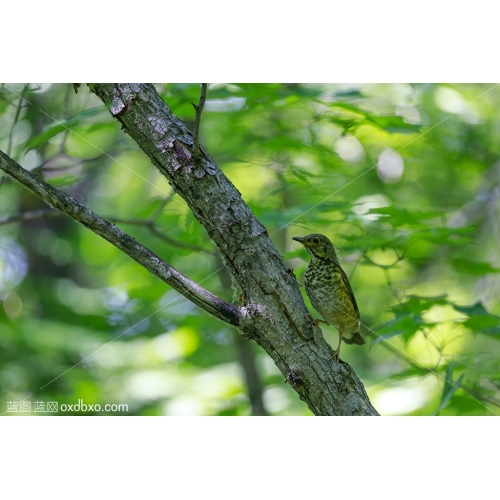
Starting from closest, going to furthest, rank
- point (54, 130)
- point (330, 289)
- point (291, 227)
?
point (330, 289)
point (291, 227)
point (54, 130)

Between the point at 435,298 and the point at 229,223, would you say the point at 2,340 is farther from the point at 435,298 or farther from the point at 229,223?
the point at 435,298

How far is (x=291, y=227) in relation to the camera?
249 cm

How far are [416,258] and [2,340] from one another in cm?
184

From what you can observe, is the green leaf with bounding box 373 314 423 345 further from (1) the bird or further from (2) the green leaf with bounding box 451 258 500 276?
(2) the green leaf with bounding box 451 258 500 276

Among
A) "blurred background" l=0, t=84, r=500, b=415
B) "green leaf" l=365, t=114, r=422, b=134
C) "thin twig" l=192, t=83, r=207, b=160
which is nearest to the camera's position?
"thin twig" l=192, t=83, r=207, b=160

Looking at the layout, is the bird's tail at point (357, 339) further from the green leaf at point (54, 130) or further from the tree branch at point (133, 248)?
the green leaf at point (54, 130)

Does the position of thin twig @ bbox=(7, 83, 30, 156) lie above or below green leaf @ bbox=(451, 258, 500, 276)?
above

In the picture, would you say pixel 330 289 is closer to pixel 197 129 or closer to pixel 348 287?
pixel 348 287

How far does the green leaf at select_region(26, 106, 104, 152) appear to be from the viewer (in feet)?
8.27

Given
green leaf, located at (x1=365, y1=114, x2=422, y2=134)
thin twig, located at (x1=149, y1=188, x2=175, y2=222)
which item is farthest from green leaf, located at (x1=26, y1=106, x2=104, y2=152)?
green leaf, located at (x1=365, y1=114, x2=422, y2=134)

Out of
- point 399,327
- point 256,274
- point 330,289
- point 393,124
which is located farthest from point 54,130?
point 399,327

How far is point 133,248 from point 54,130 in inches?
38.4

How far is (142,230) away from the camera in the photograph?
270 cm

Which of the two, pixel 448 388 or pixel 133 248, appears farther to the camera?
pixel 448 388
